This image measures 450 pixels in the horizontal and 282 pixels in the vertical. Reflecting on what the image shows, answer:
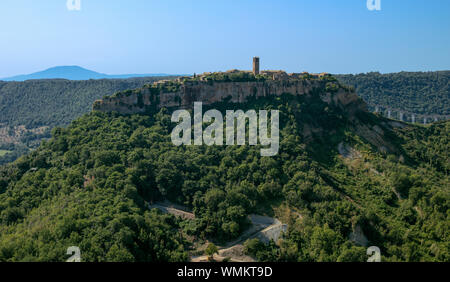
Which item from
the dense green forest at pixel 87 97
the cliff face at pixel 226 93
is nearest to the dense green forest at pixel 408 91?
the dense green forest at pixel 87 97

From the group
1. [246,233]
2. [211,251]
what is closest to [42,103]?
[246,233]

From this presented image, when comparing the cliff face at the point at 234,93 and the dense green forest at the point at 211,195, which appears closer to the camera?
the dense green forest at the point at 211,195

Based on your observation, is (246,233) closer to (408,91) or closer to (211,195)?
(211,195)

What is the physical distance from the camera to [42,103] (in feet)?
486

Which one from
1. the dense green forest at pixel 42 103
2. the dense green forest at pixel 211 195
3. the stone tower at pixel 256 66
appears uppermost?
the stone tower at pixel 256 66

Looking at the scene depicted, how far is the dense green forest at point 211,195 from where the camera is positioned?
36406mm

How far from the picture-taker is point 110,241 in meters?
34.5

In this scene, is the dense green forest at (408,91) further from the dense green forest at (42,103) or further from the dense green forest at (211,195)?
the dense green forest at (42,103)

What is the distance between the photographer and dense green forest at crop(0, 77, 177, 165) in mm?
129500

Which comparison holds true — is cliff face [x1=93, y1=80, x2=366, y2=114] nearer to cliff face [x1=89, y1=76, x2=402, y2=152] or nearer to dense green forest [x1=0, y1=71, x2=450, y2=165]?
cliff face [x1=89, y1=76, x2=402, y2=152]

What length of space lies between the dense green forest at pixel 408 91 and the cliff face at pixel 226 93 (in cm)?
8503

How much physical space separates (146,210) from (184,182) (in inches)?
308
